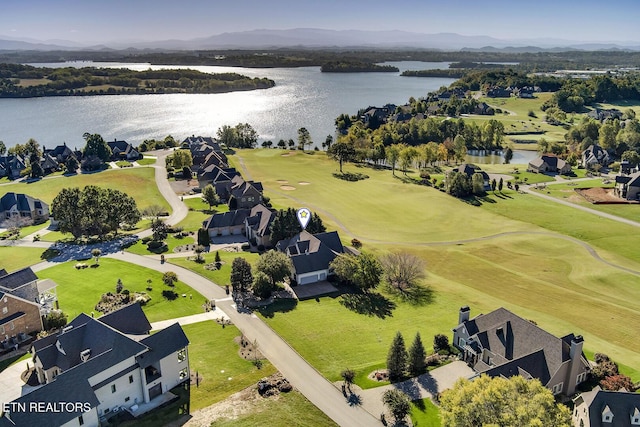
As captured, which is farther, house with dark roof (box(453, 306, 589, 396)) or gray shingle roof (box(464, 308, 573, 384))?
gray shingle roof (box(464, 308, 573, 384))

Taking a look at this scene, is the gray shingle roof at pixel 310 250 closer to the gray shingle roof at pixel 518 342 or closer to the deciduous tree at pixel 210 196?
the gray shingle roof at pixel 518 342

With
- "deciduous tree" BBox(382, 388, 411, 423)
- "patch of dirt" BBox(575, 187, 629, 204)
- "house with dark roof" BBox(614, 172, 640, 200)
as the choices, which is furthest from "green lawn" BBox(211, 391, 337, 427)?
"house with dark roof" BBox(614, 172, 640, 200)

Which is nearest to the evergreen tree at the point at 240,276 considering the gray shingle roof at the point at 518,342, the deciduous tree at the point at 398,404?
the deciduous tree at the point at 398,404

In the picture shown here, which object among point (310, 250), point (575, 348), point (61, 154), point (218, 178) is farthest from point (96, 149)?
point (575, 348)

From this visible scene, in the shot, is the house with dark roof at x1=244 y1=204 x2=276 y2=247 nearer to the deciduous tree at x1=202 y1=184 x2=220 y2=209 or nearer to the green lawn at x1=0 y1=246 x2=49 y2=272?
Result: the deciduous tree at x1=202 y1=184 x2=220 y2=209

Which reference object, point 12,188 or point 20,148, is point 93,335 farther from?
point 20,148

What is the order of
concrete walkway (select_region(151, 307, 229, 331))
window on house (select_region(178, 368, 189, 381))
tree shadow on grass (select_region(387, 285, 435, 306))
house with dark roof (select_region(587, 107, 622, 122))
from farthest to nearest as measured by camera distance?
house with dark roof (select_region(587, 107, 622, 122)), tree shadow on grass (select_region(387, 285, 435, 306)), concrete walkway (select_region(151, 307, 229, 331)), window on house (select_region(178, 368, 189, 381))

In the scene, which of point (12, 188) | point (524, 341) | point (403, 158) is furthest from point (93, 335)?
point (403, 158)
